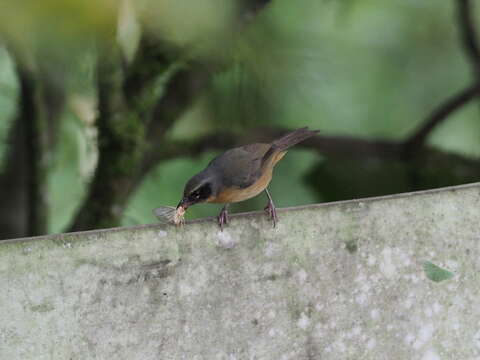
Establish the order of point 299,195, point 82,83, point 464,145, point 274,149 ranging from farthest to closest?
1. point 464,145
2. point 299,195
3. point 82,83
4. point 274,149

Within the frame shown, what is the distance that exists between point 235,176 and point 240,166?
0.17 feet

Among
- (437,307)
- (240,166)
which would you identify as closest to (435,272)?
(437,307)

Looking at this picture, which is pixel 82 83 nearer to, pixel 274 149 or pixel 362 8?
pixel 274 149

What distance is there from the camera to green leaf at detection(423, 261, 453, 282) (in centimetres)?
237

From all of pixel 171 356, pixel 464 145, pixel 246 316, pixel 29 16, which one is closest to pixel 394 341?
pixel 246 316

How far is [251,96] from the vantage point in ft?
15.0

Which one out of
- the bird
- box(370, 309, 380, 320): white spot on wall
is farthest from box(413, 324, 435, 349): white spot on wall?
the bird

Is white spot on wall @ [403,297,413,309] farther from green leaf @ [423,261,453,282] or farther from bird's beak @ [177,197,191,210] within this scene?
bird's beak @ [177,197,191,210]

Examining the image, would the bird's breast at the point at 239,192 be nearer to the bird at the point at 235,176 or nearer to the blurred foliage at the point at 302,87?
the bird at the point at 235,176

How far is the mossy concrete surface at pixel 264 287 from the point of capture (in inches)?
87.0

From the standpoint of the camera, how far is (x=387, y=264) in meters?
2.36

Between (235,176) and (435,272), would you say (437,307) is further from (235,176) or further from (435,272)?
(235,176)

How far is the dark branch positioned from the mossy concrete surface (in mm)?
2400

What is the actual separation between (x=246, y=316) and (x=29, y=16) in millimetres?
1047
